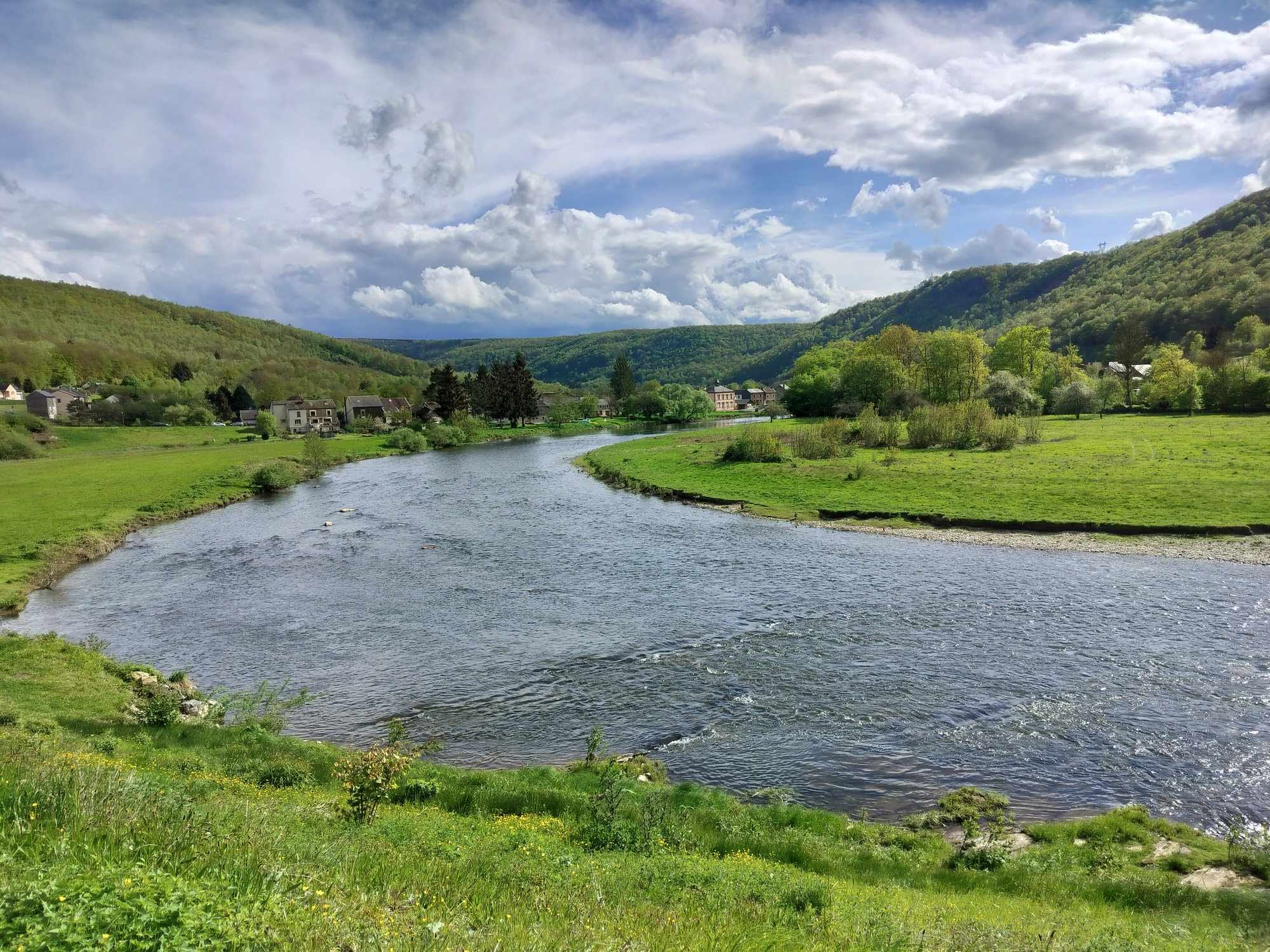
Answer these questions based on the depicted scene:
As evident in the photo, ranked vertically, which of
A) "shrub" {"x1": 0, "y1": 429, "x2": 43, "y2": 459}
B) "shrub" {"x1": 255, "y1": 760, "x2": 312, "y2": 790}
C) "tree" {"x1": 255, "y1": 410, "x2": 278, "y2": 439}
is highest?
"tree" {"x1": 255, "y1": 410, "x2": 278, "y2": 439}

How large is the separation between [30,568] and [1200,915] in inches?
1695

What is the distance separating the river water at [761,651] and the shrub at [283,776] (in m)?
3.06

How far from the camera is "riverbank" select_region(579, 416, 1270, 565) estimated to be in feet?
112

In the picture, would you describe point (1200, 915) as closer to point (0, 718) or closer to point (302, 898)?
point (302, 898)

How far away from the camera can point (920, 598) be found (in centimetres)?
2659

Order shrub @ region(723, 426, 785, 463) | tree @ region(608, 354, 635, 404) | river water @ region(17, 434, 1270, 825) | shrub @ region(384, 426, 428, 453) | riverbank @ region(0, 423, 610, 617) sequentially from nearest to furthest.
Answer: river water @ region(17, 434, 1270, 825) < riverbank @ region(0, 423, 610, 617) < shrub @ region(723, 426, 785, 463) < shrub @ region(384, 426, 428, 453) < tree @ region(608, 354, 635, 404)

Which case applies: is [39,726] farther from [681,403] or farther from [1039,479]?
[681,403]

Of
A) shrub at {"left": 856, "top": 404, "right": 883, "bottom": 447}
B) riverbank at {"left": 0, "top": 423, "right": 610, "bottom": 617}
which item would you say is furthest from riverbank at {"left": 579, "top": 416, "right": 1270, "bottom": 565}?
riverbank at {"left": 0, "top": 423, "right": 610, "bottom": 617}

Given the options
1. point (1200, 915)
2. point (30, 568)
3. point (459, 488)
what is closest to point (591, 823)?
point (1200, 915)

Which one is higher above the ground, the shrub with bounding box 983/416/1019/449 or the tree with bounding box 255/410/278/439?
the tree with bounding box 255/410/278/439

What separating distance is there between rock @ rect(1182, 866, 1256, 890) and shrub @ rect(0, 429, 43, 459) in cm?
11068

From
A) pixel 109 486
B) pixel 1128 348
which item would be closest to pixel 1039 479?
pixel 109 486

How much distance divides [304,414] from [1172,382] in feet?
511

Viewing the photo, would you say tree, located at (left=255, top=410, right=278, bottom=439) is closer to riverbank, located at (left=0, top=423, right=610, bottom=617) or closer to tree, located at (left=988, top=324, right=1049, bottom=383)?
riverbank, located at (left=0, top=423, right=610, bottom=617)
